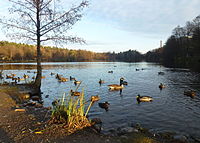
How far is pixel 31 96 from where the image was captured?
13.9 meters

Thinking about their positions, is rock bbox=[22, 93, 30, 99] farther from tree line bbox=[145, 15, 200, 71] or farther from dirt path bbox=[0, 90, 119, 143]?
tree line bbox=[145, 15, 200, 71]

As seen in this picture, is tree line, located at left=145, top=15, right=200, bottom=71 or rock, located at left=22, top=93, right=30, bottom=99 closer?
rock, located at left=22, top=93, right=30, bottom=99

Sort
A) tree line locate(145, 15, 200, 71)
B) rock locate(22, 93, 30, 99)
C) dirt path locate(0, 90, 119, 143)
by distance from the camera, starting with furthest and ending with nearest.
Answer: tree line locate(145, 15, 200, 71), rock locate(22, 93, 30, 99), dirt path locate(0, 90, 119, 143)

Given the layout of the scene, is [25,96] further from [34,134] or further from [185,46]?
[185,46]

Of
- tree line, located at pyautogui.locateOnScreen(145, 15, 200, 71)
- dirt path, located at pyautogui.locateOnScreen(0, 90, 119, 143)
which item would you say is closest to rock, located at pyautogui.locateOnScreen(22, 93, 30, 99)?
dirt path, located at pyautogui.locateOnScreen(0, 90, 119, 143)

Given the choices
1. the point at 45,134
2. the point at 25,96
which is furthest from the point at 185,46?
the point at 45,134

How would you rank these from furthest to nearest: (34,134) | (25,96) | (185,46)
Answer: (185,46), (25,96), (34,134)

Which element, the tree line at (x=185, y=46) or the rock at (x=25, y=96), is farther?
the tree line at (x=185, y=46)

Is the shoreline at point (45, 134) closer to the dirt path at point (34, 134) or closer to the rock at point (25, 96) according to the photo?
the dirt path at point (34, 134)

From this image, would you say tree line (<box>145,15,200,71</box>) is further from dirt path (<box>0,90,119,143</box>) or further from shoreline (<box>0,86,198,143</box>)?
dirt path (<box>0,90,119,143</box>)

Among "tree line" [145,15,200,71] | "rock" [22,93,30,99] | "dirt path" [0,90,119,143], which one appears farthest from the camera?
"tree line" [145,15,200,71]

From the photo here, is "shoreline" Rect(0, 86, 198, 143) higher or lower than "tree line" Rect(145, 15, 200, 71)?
lower

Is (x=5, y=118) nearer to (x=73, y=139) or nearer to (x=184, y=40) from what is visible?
(x=73, y=139)

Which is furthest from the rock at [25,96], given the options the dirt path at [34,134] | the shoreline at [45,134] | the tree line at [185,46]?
the tree line at [185,46]
